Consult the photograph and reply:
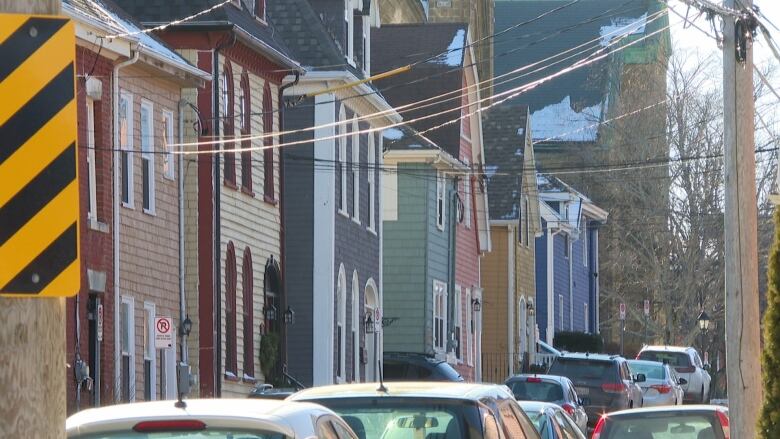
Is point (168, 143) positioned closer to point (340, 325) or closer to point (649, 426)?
point (340, 325)

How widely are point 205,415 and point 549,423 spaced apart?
9303mm

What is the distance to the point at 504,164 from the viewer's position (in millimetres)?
53062

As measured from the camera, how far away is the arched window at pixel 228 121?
96.7ft

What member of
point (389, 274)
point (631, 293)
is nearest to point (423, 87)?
point (389, 274)

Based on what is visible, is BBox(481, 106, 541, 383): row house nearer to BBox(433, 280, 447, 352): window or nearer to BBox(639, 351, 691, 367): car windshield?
BBox(433, 280, 447, 352): window

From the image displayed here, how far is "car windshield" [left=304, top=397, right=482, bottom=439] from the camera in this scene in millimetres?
10117

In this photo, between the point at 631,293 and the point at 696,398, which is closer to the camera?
the point at 696,398

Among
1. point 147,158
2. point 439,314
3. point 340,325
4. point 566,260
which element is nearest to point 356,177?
point 340,325

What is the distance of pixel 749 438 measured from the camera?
16.3 meters

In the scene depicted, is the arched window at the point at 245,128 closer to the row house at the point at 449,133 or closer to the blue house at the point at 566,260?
the row house at the point at 449,133

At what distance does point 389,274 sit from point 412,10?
67.8ft

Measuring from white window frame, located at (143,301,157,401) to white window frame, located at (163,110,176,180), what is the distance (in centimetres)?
230

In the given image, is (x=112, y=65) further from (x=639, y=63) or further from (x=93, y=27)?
(x=639, y=63)

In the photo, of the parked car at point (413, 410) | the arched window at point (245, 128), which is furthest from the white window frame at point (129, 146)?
the parked car at point (413, 410)
